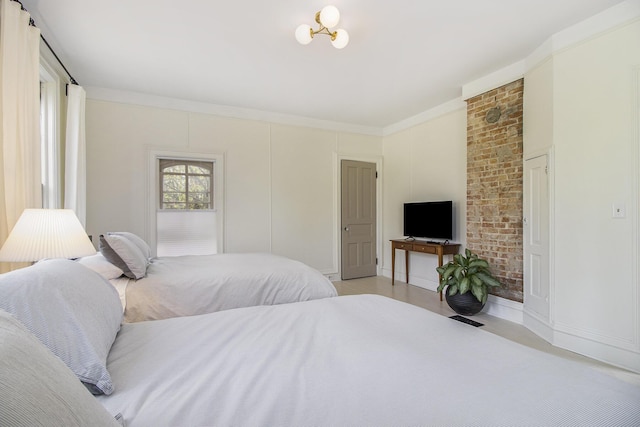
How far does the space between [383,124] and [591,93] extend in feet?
11.0

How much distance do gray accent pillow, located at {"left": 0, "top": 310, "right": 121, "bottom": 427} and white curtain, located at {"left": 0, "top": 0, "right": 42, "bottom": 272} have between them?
5.74 ft

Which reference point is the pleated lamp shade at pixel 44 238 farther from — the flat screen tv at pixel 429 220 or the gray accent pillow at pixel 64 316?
the flat screen tv at pixel 429 220

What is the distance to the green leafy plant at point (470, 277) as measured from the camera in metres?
3.39

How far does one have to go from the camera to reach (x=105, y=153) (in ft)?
13.2

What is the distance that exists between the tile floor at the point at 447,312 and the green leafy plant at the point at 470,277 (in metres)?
0.30

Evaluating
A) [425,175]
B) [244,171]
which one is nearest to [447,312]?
Result: [425,175]

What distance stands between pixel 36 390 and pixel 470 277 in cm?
374

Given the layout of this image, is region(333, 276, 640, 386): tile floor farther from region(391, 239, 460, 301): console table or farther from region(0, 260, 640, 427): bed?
region(0, 260, 640, 427): bed

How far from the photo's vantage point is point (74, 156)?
3199 millimetres

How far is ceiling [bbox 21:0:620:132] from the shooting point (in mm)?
2441

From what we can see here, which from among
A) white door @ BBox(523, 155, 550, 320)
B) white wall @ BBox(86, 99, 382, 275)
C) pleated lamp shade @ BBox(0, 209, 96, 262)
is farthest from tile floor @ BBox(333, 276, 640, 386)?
pleated lamp shade @ BBox(0, 209, 96, 262)

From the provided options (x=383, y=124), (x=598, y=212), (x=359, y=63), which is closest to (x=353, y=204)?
(x=383, y=124)

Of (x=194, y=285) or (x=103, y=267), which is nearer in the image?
(x=103, y=267)

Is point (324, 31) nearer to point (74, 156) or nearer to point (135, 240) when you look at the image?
point (135, 240)
